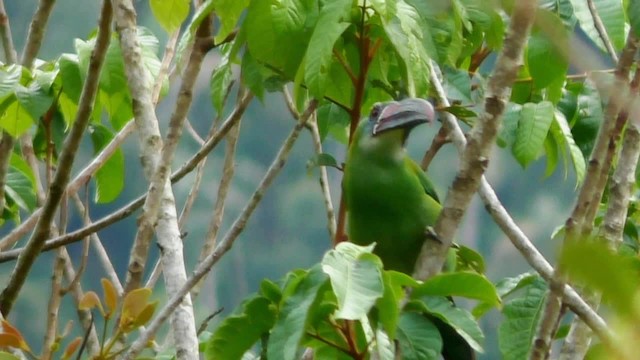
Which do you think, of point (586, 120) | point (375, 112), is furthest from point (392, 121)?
point (586, 120)

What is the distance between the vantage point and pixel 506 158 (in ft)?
14.4

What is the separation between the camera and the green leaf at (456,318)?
1.40m

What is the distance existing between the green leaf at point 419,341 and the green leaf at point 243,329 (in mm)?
229

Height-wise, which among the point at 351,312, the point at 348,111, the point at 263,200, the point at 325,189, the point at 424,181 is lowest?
the point at 263,200

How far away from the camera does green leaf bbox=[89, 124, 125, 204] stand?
8.25ft

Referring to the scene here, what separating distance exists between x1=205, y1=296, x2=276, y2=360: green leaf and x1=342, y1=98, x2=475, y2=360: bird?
95cm

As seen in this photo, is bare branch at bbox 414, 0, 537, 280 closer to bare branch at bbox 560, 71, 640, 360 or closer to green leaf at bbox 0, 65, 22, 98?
bare branch at bbox 560, 71, 640, 360

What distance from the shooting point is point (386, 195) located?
2.63m

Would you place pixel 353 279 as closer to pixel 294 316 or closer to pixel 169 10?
pixel 294 316

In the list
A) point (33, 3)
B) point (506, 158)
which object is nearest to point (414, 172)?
point (506, 158)

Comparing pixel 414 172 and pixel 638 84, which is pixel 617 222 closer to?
pixel 638 84

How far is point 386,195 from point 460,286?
1.22 metres

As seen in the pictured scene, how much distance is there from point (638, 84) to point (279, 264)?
121 inches

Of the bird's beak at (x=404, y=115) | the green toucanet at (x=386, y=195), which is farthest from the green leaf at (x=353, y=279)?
the green toucanet at (x=386, y=195)
